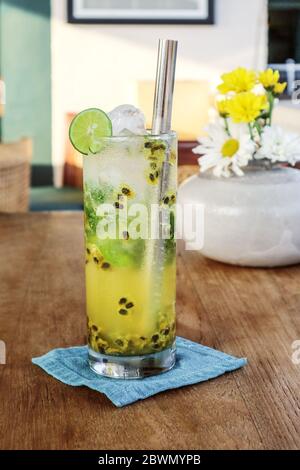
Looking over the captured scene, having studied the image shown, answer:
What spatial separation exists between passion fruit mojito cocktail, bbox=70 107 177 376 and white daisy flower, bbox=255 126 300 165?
481mm

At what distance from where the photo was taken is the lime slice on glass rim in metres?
0.75

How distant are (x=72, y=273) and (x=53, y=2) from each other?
452 cm

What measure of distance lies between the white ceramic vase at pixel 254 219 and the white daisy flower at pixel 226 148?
0.03 metres

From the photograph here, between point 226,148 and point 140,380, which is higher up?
point 226,148

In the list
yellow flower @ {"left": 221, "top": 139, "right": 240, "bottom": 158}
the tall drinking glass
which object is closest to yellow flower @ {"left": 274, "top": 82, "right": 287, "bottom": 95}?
yellow flower @ {"left": 221, "top": 139, "right": 240, "bottom": 158}

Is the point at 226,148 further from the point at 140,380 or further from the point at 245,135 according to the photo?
the point at 140,380

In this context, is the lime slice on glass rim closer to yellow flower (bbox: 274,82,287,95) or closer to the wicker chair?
yellow flower (bbox: 274,82,287,95)

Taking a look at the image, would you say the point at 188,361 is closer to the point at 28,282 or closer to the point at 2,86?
the point at 28,282

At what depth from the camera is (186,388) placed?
30.1 inches

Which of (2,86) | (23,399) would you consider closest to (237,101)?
(23,399)

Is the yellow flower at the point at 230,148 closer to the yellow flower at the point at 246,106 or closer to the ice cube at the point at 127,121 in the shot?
the yellow flower at the point at 246,106

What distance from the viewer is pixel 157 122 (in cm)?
76

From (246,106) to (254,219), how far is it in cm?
18

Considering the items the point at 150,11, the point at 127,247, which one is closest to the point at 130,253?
the point at 127,247
